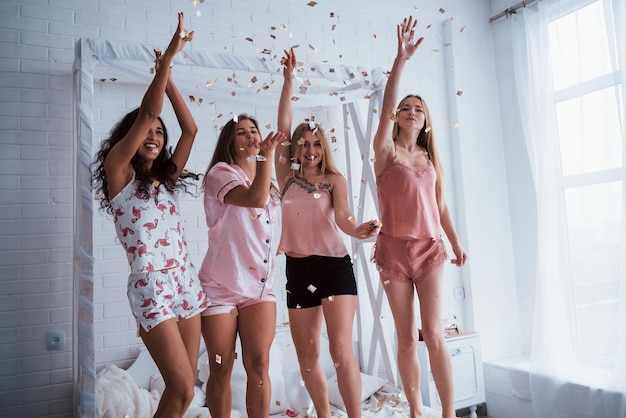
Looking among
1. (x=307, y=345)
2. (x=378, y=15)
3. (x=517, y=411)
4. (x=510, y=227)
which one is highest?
(x=378, y=15)

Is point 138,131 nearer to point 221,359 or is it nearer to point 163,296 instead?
point 163,296

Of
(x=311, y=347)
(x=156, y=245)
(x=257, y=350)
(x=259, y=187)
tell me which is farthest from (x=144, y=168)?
(x=311, y=347)

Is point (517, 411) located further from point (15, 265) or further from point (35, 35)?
point (35, 35)

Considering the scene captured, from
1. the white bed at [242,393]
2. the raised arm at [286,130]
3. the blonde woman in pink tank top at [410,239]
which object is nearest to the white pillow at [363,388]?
the white bed at [242,393]

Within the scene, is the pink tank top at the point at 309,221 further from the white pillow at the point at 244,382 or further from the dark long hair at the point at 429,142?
the white pillow at the point at 244,382

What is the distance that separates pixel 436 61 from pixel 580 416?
2.98 m

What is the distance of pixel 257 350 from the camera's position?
2.47m

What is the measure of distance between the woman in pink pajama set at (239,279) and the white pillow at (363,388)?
1.18 metres

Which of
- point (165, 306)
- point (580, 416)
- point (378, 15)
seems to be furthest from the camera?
point (378, 15)

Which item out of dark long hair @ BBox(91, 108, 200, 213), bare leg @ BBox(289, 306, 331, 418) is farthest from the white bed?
dark long hair @ BBox(91, 108, 200, 213)

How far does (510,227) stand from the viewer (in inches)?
188

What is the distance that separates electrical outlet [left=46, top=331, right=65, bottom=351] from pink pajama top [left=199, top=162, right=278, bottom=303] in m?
1.38

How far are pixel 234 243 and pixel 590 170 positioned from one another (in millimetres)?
2755

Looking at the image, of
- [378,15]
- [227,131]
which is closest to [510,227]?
[378,15]
